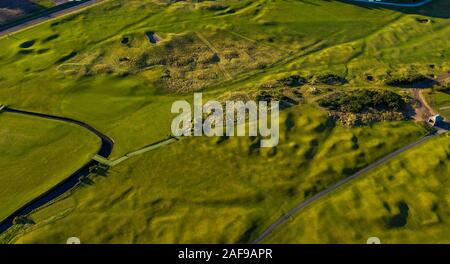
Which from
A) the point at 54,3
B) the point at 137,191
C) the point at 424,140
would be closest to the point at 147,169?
the point at 137,191

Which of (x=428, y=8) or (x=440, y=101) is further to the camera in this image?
(x=428, y=8)

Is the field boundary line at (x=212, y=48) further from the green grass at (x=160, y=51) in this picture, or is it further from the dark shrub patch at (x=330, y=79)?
the dark shrub patch at (x=330, y=79)

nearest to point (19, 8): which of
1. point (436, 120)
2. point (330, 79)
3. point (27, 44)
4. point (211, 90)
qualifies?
point (27, 44)

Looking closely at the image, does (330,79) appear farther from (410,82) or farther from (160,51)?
(160,51)

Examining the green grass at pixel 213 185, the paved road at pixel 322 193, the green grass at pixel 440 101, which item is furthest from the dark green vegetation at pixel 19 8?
the green grass at pixel 440 101

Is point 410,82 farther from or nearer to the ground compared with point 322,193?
farther from the ground
